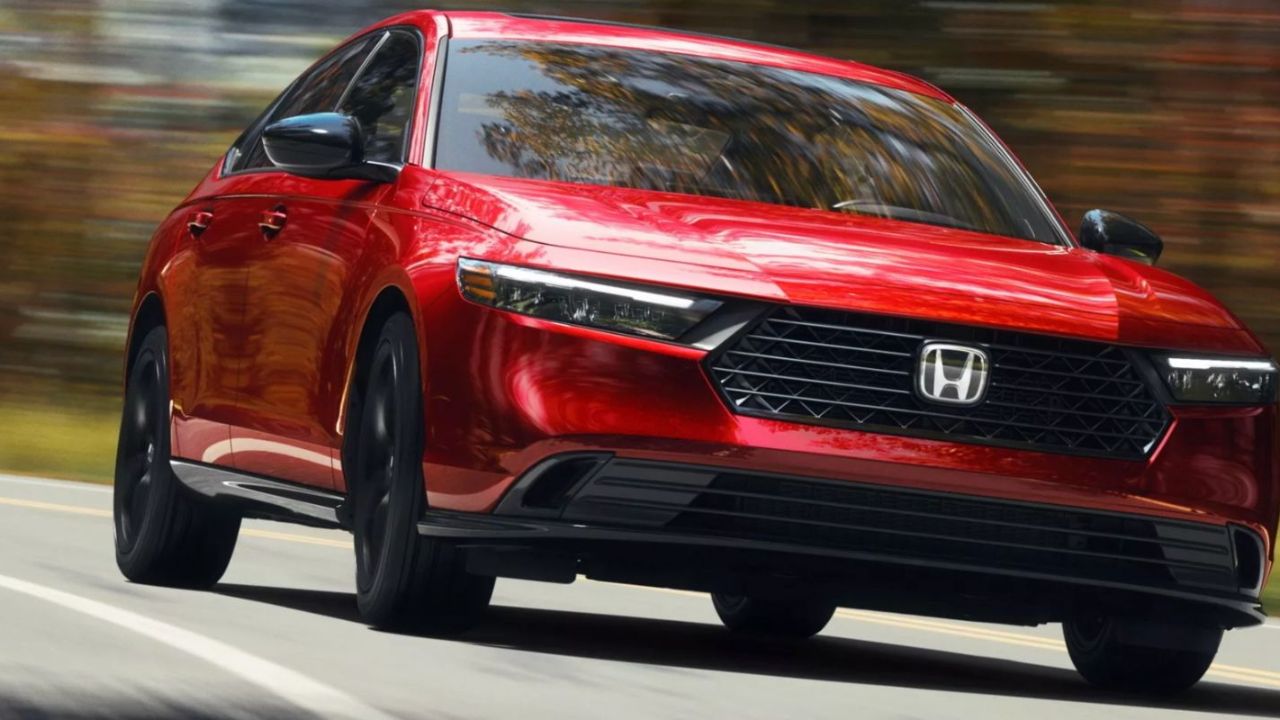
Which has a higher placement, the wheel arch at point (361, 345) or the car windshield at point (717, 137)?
the car windshield at point (717, 137)

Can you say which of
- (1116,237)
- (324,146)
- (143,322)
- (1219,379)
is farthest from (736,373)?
(143,322)

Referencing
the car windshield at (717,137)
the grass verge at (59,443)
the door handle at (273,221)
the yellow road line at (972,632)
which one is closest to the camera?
the car windshield at (717,137)

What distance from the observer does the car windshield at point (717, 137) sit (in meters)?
7.75

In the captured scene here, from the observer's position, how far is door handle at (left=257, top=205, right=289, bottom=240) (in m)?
8.56

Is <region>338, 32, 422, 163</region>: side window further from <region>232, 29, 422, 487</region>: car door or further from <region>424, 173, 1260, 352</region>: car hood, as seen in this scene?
<region>424, 173, 1260, 352</region>: car hood

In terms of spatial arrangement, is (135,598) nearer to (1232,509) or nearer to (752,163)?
(752,163)

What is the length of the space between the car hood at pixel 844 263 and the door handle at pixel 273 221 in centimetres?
113

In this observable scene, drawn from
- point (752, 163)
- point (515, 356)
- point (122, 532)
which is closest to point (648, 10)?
point (122, 532)

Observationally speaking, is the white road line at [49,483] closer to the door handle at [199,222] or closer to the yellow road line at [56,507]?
the yellow road line at [56,507]

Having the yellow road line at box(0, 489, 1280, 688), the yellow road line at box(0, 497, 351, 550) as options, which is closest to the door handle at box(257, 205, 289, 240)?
the yellow road line at box(0, 489, 1280, 688)

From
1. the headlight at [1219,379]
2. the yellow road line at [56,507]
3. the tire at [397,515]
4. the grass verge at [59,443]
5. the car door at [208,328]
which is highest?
the headlight at [1219,379]

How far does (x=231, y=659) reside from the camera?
7160 mm

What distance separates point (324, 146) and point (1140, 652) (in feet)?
8.58

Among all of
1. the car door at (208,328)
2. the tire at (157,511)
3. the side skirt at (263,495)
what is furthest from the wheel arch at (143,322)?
the side skirt at (263,495)
